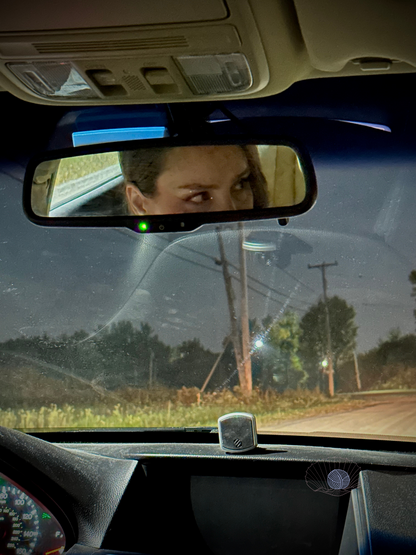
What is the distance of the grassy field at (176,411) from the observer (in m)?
3.91

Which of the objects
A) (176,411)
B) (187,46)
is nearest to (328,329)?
(176,411)

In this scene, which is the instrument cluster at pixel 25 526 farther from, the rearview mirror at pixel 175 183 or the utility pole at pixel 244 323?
A: the utility pole at pixel 244 323

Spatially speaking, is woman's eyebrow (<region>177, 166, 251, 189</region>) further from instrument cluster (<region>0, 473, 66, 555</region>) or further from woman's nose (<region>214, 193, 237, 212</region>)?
instrument cluster (<region>0, 473, 66, 555</region>)

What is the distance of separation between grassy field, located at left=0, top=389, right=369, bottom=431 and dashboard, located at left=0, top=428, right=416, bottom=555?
462 millimetres

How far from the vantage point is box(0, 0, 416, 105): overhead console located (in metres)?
1.83

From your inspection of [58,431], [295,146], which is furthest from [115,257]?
[295,146]

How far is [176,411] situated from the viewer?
15.2 feet

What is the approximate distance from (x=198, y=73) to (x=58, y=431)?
2220 millimetres

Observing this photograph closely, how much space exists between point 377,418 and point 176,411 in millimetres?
1542

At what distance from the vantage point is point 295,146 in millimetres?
2854

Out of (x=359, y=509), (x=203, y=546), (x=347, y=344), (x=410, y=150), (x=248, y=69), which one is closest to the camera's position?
(x=248, y=69)

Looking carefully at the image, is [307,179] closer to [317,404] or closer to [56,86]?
[56,86]

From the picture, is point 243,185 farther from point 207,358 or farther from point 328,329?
point 328,329

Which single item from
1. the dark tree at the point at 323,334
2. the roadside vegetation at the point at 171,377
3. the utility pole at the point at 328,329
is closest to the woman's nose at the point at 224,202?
the roadside vegetation at the point at 171,377
